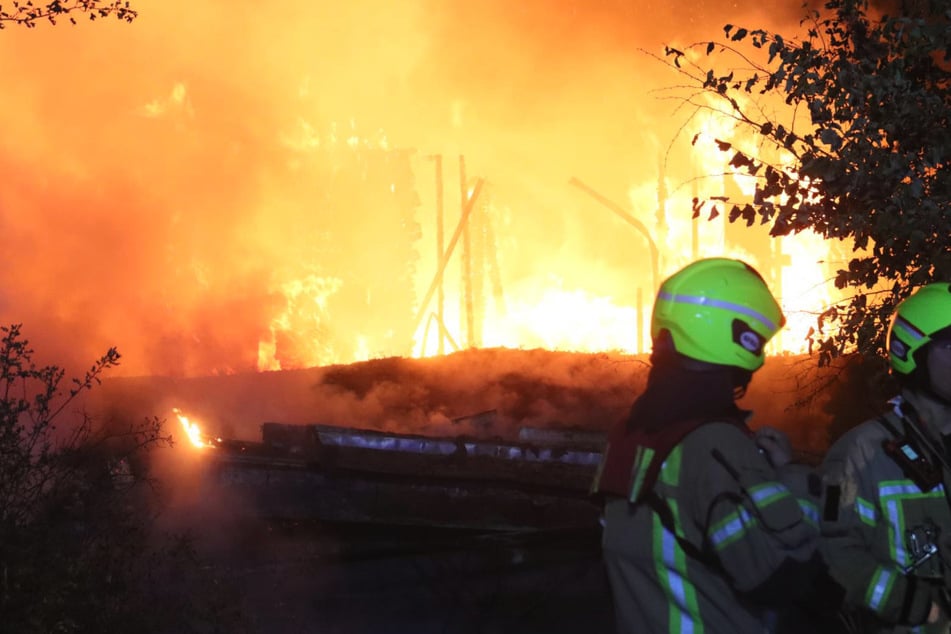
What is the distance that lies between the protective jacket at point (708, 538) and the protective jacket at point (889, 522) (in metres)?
0.55

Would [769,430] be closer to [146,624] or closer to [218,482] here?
[146,624]

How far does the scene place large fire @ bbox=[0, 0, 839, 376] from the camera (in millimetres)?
23375

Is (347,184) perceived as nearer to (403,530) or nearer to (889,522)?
(403,530)

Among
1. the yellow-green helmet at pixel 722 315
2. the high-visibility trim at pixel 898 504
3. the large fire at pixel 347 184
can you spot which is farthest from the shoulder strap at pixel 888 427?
the large fire at pixel 347 184

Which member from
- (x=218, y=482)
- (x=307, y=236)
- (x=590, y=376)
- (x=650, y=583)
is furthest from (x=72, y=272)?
(x=650, y=583)

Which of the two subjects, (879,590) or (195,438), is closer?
(879,590)

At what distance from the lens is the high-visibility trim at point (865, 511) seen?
326cm

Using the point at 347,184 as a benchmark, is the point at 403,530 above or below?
below

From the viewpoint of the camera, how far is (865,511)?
327cm

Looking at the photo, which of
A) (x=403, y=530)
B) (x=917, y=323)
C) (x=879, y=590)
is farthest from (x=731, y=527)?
(x=403, y=530)

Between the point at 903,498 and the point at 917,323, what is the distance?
0.60 meters

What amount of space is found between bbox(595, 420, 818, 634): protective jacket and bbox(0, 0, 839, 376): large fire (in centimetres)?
1976

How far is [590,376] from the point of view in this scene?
53.5ft

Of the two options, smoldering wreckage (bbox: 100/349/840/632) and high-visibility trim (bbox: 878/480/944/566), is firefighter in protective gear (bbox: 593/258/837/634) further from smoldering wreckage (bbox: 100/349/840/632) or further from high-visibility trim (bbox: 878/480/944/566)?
smoldering wreckage (bbox: 100/349/840/632)
